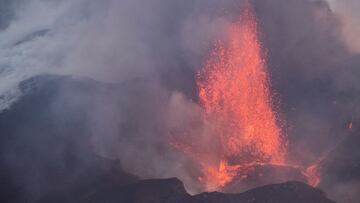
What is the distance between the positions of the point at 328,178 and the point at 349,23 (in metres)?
13.8

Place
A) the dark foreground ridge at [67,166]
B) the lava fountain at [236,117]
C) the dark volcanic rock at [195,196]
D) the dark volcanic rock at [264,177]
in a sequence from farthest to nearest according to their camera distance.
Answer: the lava fountain at [236,117] → the dark volcanic rock at [264,177] → the dark foreground ridge at [67,166] → the dark volcanic rock at [195,196]

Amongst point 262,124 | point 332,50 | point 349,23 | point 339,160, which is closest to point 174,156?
point 262,124

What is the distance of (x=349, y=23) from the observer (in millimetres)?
29422

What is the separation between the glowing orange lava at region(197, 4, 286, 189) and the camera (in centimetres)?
2227

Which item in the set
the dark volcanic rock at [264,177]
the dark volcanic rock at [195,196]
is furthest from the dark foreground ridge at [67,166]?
the dark volcanic rock at [264,177]

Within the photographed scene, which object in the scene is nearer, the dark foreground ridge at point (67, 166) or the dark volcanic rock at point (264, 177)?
the dark foreground ridge at point (67, 166)

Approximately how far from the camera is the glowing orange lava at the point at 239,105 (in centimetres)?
2227

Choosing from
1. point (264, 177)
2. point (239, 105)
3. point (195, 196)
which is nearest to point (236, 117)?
point (239, 105)

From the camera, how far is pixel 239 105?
25.4m

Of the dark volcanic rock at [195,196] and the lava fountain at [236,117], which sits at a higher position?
the lava fountain at [236,117]

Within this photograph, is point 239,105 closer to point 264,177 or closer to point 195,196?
point 264,177

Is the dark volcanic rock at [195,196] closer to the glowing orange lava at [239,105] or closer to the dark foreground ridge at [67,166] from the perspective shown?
the dark foreground ridge at [67,166]

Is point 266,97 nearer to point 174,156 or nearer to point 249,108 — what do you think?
point 249,108

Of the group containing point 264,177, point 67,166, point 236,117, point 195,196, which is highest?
point 236,117
